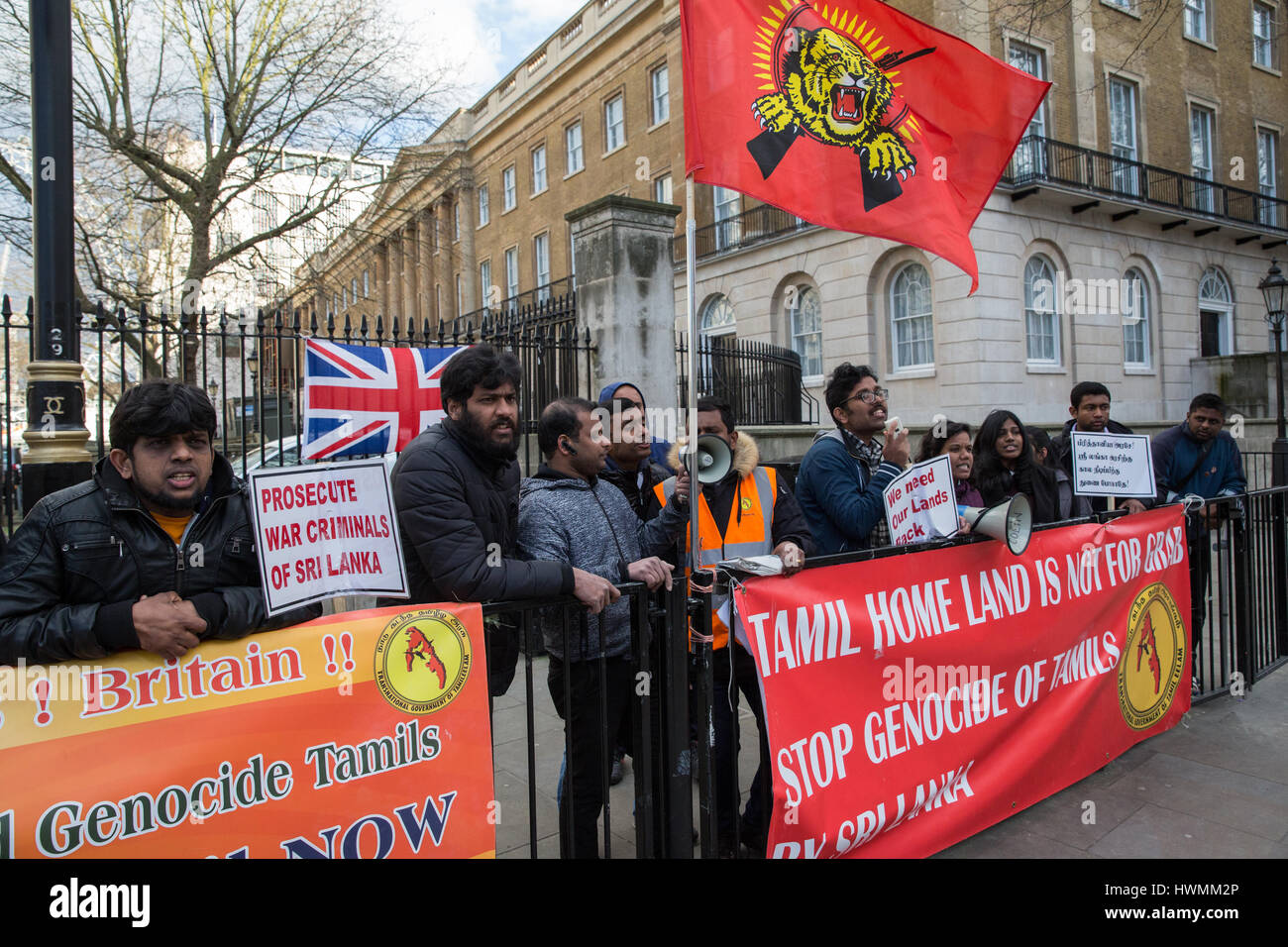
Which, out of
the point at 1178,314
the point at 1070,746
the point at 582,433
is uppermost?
the point at 1178,314

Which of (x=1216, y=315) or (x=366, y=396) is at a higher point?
(x=1216, y=315)

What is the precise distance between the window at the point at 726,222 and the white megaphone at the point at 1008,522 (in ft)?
62.3

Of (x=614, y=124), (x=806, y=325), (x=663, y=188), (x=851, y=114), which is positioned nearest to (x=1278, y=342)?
(x=806, y=325)

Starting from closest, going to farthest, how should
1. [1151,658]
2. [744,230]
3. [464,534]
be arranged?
[464,534] → [1151,658] → [744,230]

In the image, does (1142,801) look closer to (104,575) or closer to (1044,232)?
(104,575)

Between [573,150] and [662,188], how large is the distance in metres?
5.82

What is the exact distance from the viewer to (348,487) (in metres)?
2.50

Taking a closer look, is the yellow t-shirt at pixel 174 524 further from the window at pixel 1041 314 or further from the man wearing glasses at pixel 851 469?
the window at pixel 1041 314

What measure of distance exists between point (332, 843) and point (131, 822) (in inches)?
19.3

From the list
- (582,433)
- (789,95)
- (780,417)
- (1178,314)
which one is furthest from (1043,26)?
(582,433)

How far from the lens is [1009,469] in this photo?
16.2 feet

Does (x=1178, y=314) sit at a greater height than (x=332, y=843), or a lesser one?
greater

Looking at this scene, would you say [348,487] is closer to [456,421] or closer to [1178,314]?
[456,421]

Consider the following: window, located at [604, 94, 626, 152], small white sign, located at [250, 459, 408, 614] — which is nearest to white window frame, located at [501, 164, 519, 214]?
window, located at [604, 94, 626, 152]
